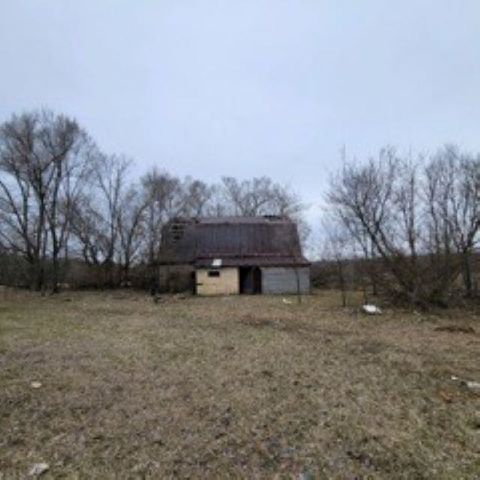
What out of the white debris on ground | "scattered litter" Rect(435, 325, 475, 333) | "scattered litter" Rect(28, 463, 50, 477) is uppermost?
the white debris on ground

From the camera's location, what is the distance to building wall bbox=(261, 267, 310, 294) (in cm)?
3209

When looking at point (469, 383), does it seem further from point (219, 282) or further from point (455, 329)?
point (219, 282)

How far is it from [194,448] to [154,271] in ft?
102

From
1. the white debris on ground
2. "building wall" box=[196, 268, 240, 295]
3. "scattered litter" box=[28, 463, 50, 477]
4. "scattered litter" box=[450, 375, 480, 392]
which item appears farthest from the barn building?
"scattered litter" box=[28, 463, 50, 477]

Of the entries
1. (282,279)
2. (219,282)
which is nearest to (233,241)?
(219,282)

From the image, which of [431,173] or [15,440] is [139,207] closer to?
[431,173]

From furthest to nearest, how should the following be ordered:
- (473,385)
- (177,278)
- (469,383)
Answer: (177,278), (469,383), (473,385)

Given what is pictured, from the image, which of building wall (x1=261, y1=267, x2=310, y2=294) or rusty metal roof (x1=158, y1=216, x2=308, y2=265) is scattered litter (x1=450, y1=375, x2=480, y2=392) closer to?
building wall (x1=261, y1=267, x2=310, y2=294)

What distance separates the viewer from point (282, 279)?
3225 centimetres

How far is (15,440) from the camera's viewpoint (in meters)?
5.56

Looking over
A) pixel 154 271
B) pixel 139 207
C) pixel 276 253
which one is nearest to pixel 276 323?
pixel 276 253

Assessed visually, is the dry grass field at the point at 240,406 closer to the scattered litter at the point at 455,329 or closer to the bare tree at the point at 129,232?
the scattered litter at the point at 455,329

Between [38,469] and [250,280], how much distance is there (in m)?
28.3

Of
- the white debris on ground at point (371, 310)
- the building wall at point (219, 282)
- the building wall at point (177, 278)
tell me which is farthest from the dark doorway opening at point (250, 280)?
the white debris on ground at point (371, 310)
